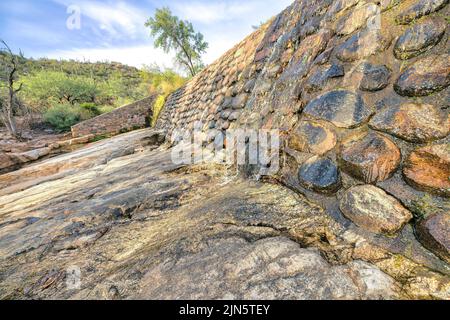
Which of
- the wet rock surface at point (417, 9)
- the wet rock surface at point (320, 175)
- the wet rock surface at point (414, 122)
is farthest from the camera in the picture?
the wet rock surface at point (320, 175)

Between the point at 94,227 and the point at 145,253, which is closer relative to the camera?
the point at 145,253

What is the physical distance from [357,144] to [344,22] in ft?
3.04

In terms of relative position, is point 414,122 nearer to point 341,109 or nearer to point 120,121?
point 341,109

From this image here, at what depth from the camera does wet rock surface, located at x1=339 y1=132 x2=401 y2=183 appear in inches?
33.9

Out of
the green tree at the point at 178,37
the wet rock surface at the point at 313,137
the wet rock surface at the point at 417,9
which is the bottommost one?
the wet rock surface at the point at 313,137

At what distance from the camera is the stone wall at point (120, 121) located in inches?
387

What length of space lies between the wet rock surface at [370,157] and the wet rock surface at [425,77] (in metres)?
0.23

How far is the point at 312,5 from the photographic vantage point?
1.78 metres

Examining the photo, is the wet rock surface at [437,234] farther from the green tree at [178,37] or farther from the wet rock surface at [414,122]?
the green tree at [178,37]

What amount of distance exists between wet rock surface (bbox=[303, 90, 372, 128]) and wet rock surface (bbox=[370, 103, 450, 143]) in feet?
0.27

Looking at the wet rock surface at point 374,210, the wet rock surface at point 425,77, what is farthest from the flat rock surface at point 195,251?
the wet rock surface at point 425,77

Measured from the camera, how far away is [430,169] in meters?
0.76
